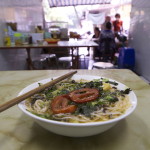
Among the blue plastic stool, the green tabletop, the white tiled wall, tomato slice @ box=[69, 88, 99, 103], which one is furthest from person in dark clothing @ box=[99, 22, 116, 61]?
tomato slice @ box=[69, 88, 99, 103]

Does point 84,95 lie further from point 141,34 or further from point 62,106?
point 141,34

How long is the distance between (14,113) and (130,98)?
0.43m

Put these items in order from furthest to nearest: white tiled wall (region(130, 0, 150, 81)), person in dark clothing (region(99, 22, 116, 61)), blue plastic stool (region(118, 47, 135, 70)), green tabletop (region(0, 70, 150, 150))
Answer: person in dark clothing (region(99, 22, 116, 61)) < blue plastic stool (region(118, 47, 135, 70)) < white tiled wall (region(130, 0, 150, 81)) < green tabletop (region(0, 70, 150, 150))

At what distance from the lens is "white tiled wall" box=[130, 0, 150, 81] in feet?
8.73

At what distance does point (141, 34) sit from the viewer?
2.94 meters

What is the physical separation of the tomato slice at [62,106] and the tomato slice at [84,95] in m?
0.02

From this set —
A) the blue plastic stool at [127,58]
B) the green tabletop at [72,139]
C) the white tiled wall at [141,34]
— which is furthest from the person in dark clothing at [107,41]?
the green tabletop at [72,139]

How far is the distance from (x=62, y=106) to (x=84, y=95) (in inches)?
3.4

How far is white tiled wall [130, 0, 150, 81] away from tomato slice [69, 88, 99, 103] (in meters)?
2.42

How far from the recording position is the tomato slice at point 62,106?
1.42 feet

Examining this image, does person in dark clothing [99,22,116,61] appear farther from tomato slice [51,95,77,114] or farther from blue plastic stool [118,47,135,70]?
tomato slice [51,95,77,114]

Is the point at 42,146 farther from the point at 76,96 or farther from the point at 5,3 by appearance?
the point at 5,3

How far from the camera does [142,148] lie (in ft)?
1.40

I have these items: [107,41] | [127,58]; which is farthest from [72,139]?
[107,41]
